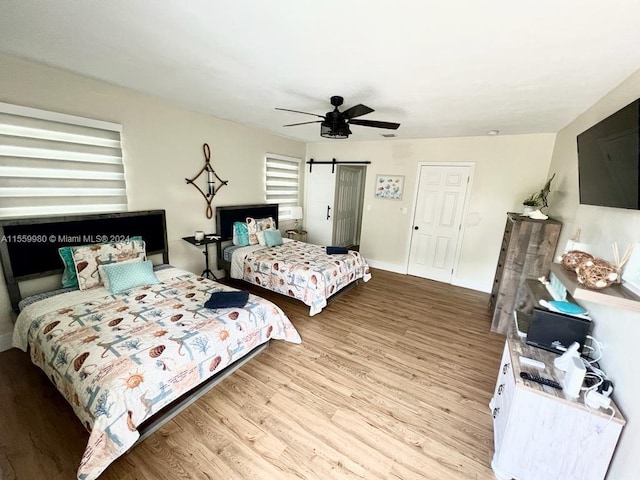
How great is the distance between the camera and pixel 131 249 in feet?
9.33

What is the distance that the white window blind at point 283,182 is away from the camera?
4.88 meters

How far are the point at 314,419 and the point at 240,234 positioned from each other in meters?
3.01

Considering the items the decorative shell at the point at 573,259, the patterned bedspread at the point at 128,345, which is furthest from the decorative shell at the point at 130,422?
the decorative shell at the point at 573,259

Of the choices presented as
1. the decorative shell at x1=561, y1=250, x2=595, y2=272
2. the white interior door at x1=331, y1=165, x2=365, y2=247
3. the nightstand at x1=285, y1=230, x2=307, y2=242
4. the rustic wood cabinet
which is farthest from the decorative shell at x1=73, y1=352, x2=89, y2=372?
the white interior door at x1=331, y1=165, x2=365, y2=247

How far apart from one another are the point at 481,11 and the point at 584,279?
1.45 m

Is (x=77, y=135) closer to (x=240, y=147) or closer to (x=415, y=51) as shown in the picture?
(x=240, y=147)

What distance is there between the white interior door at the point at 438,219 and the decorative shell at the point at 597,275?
3152 millimetres

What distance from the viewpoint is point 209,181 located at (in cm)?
385

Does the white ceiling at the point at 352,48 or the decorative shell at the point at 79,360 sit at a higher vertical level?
the white ceiling at the point at 352,48

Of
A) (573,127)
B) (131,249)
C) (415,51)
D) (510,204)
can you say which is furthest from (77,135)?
(510,204)

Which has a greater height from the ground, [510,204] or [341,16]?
[341,16]

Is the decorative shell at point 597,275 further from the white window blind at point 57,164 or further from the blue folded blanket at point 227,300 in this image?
the white window blind at point 57,164

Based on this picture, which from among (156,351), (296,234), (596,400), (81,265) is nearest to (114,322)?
(156,351)

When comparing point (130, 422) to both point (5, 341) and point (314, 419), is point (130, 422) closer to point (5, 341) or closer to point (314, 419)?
point (314, 419)
